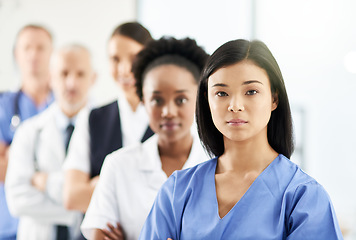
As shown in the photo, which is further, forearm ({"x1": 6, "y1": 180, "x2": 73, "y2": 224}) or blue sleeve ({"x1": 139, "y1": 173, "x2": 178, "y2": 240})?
forearm ({"x1": 6, "y1": 180, "x2": 73, "y2": 224})

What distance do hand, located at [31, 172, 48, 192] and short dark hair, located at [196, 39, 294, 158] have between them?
78 centimetres

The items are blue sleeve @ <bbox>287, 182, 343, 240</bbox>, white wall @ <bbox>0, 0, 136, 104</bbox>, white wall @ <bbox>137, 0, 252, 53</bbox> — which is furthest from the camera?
white wall @ <bbox>0, 0, 136, 104</bbox>

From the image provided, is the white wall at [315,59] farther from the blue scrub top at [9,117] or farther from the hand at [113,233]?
the hand at [113,233]

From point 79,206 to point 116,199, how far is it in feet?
0.77

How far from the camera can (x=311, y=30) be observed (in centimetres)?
252

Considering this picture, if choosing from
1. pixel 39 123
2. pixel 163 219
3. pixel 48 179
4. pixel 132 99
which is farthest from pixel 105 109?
pixel 163 219

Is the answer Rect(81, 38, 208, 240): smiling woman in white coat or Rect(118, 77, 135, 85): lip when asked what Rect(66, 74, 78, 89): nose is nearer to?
Rect(118, 77, 135, 85): lip

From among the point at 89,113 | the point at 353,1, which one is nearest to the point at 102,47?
the point at 353,1

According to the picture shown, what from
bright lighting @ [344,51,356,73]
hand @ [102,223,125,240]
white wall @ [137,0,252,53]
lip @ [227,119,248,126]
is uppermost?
white wall @ [137,0,252,53]

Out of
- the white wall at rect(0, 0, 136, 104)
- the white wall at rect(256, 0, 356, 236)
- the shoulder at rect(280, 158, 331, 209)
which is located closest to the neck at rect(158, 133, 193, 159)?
the shoulder at rect(280, 158, 331, 209)

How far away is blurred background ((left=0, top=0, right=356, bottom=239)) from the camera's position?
2475 millimetres

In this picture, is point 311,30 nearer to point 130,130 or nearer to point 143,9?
point 143,9

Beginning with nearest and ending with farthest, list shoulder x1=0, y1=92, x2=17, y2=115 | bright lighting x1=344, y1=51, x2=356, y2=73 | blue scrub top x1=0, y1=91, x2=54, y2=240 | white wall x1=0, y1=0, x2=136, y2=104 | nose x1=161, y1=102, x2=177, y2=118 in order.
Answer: nose x1=161, y1=102, x2=177, y2=118, blue scrub top x1=0, y1=91, x2=54, y2=240, shoulder x1=0, y1=92, x2=17, y2=115, bright lighting x1=344, y1=51, x2=356, y2=73, white wall x1=0, y1=0, x2=136, y2=104

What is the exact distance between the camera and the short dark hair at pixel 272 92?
766 millimetres
